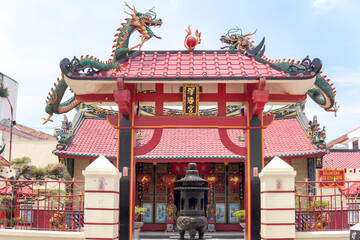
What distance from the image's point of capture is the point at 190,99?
9.92 metres

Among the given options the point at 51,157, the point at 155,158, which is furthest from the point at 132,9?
the point at 51,157

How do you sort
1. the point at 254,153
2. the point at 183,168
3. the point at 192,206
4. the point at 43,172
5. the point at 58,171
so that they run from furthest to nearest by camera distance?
1. the point at 58,171
2. the point at 43,172
3. the point at 183,168
4. the point at 254,153
5. the point at 192,206

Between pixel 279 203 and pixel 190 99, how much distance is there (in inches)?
119

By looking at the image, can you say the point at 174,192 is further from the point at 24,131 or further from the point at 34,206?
the point at 24,131

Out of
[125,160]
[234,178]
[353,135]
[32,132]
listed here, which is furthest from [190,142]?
[32,132]

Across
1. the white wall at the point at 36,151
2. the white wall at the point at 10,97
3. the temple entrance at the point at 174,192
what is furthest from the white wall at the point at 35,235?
the white wall at the point at 10,97

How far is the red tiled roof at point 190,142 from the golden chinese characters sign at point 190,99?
6.61 metres

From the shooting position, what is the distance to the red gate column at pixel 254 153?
9.30 meters

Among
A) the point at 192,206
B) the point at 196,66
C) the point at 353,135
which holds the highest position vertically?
the point at 353,135

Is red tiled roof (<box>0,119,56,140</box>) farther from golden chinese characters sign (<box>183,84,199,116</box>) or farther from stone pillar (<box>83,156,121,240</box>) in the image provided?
stone pillar (<box>83,156,121,240</box>)

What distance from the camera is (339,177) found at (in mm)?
17016

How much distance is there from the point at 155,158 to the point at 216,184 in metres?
3.33

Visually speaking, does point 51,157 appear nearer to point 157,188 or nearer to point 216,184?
point 157,188

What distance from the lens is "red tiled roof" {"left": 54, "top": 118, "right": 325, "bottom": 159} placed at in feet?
53.9
